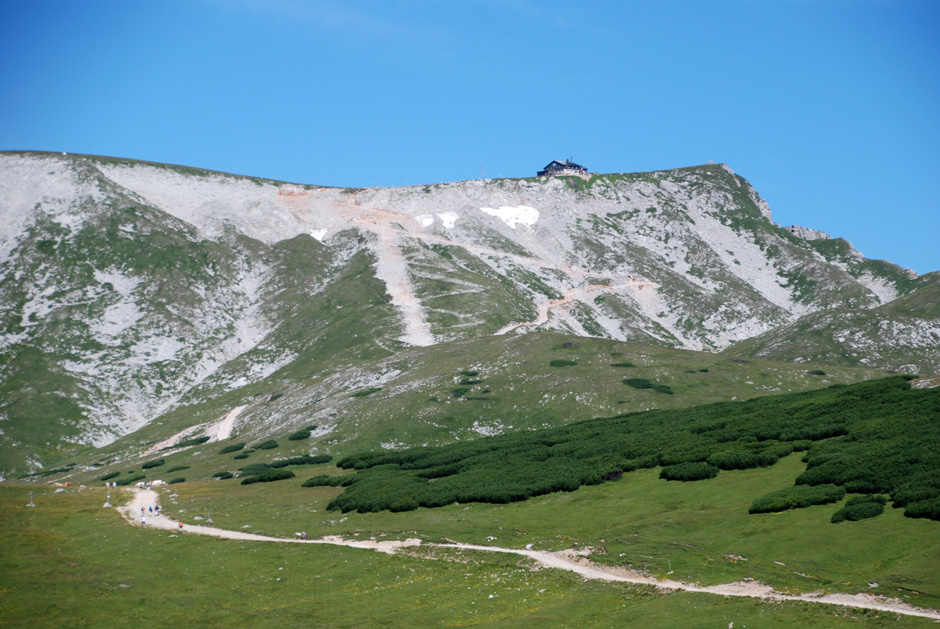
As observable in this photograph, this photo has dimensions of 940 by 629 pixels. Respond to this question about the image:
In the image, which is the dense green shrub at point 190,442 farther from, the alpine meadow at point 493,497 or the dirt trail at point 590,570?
the dirt trail at point 590,570

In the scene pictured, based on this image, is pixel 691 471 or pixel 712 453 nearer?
pixel 691 471

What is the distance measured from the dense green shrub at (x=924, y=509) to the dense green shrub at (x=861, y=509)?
5.86 feet

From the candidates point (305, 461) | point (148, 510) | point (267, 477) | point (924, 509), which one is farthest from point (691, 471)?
point (305, 461)

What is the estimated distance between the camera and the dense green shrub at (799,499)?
155ft

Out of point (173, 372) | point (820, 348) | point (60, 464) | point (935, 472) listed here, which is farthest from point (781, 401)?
point (173, 372)

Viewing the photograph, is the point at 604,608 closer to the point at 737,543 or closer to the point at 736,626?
the point at 736,626

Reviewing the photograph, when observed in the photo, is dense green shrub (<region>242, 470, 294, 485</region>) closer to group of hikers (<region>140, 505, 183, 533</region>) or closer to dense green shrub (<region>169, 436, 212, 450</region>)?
group of hikers (<region>140, 505, 183, 533</region>)

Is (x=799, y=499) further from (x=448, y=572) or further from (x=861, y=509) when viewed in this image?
(x=448, y=572)

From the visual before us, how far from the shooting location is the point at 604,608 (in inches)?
1479

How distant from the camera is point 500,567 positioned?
46812mm

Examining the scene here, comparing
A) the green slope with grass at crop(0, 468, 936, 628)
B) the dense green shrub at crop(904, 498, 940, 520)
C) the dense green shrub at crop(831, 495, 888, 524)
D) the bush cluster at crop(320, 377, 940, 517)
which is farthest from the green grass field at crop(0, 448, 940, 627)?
the bush cluster at crop(320, 377, 940, 517)

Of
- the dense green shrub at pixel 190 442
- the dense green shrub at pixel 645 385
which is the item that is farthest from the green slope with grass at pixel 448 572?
the dense green shrub at pixel 190 442

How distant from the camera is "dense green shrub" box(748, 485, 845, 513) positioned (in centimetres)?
4738

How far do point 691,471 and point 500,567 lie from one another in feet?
65.6
